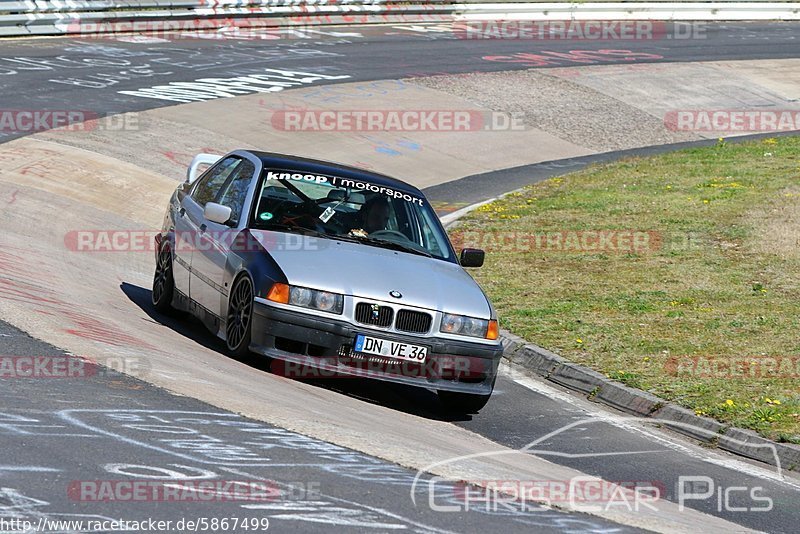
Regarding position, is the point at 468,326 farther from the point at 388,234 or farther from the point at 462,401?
the point at 388,234

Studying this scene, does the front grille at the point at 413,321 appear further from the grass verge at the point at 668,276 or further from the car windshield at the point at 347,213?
the grass verge at the point at 668,276

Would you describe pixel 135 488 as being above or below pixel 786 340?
above

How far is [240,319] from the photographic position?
9.30m

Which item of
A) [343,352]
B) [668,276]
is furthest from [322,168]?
[668,276]

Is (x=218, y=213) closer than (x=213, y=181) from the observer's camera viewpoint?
Yes

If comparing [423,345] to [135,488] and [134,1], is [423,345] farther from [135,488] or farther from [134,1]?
[134,1]

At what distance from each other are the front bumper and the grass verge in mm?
2105

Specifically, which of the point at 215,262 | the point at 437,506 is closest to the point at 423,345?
the point at 215,262

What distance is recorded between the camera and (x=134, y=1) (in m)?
30.5

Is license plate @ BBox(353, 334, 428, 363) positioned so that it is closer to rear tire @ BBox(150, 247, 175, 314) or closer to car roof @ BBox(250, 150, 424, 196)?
car roof @ BBox(250, 150, 424, 196)

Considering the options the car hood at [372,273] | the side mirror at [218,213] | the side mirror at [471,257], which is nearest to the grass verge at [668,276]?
the side mirror at [471,257]

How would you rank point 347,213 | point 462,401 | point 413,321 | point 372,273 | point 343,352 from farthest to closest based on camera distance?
point 347,213
point 462,401
point 372,273
point 413,321
point 343,352

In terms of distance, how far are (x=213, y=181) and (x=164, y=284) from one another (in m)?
1.00

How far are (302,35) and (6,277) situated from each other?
23857 millimetres
